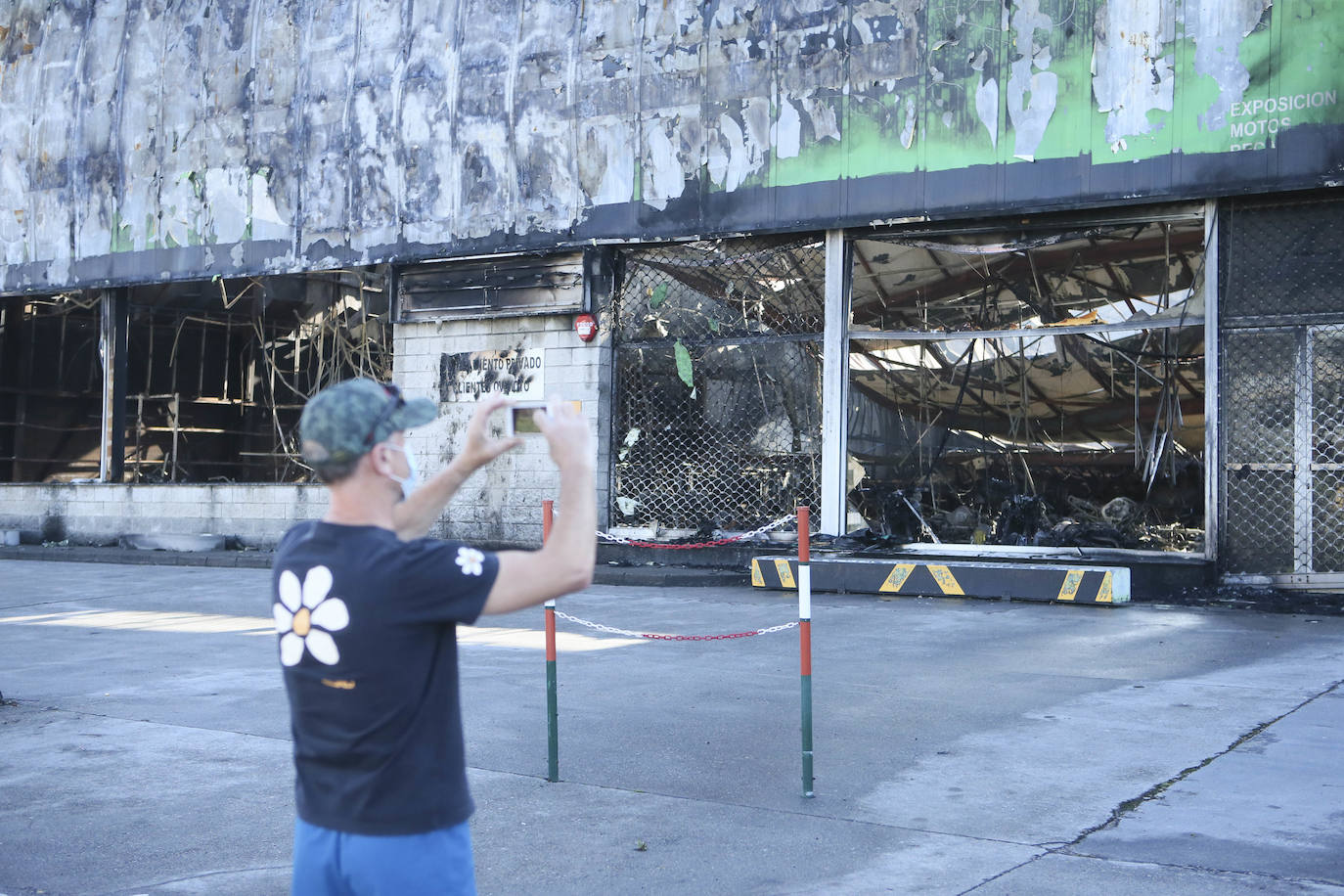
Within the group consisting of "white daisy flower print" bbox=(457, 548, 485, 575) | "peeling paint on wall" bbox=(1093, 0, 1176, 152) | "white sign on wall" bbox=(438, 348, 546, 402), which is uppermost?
"peeling paint on wall" bbox=(1093, 0, 1176, 152)

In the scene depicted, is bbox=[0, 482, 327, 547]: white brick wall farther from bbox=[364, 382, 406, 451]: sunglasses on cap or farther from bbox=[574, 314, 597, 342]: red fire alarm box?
bbox=[364, 382, 406, 451]: sunglasses on cap

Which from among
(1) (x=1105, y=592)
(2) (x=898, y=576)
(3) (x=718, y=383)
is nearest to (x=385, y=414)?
(1) (x=1105, y=592)

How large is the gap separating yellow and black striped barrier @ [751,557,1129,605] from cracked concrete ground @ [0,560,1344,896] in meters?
1.41

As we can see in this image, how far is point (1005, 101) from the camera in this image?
1412cm

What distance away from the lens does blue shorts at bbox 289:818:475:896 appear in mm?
2623

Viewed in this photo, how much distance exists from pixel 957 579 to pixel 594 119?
299 inches

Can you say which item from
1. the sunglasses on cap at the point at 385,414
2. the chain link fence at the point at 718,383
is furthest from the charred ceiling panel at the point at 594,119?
the sunglasses on cap at the point at 385,414

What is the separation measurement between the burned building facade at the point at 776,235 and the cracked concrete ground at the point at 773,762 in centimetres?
434

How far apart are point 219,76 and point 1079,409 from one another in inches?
543

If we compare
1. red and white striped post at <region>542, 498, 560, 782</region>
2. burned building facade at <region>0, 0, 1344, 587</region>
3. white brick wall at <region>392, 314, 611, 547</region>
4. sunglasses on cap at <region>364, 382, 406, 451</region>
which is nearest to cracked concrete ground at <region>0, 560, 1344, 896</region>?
red and white striped post at <region>542, 498, 560, 782</region>

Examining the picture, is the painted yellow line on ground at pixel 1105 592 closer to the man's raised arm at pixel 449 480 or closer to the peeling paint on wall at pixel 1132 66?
the peeling paint on wall at pixel 1132 66

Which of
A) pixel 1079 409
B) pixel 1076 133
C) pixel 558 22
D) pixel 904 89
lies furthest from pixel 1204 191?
pixel 558 22

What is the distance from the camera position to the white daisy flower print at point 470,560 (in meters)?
2.66

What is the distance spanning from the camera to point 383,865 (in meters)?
2.62
